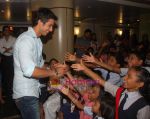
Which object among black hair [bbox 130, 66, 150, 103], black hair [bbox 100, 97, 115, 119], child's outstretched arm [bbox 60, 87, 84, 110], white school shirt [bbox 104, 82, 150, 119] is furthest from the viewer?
child's outstretched arm [bbox 60, 87, 84, 110]

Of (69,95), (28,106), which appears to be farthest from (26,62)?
(69,95)

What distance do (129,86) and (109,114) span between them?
40cm

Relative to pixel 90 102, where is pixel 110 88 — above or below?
above

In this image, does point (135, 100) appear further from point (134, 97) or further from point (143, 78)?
point (143, 78)

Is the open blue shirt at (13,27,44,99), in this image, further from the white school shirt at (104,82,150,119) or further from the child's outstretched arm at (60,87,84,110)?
the white school shirt at (104,82,150,119)

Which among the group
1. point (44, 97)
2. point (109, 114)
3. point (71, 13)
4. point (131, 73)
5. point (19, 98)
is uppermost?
point (71, 13)

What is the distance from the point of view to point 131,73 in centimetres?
278

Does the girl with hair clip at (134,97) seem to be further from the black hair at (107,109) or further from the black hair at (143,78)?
the black hair at (107,109)

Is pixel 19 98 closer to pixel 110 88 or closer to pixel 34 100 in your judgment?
pixel 34 100

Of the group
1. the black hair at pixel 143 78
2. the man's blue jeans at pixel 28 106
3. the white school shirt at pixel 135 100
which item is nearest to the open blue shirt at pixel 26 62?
the man's blue jeans at pixel 28 106

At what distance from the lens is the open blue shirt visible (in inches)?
103

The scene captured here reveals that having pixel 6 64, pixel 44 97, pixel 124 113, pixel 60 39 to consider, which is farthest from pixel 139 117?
pixel 6 64

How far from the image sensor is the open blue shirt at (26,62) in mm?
2621

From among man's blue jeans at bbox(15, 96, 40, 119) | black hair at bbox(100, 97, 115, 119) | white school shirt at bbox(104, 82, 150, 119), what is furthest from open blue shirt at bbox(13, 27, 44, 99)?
white school shirt at bbox(104, 82, 150, 119)
